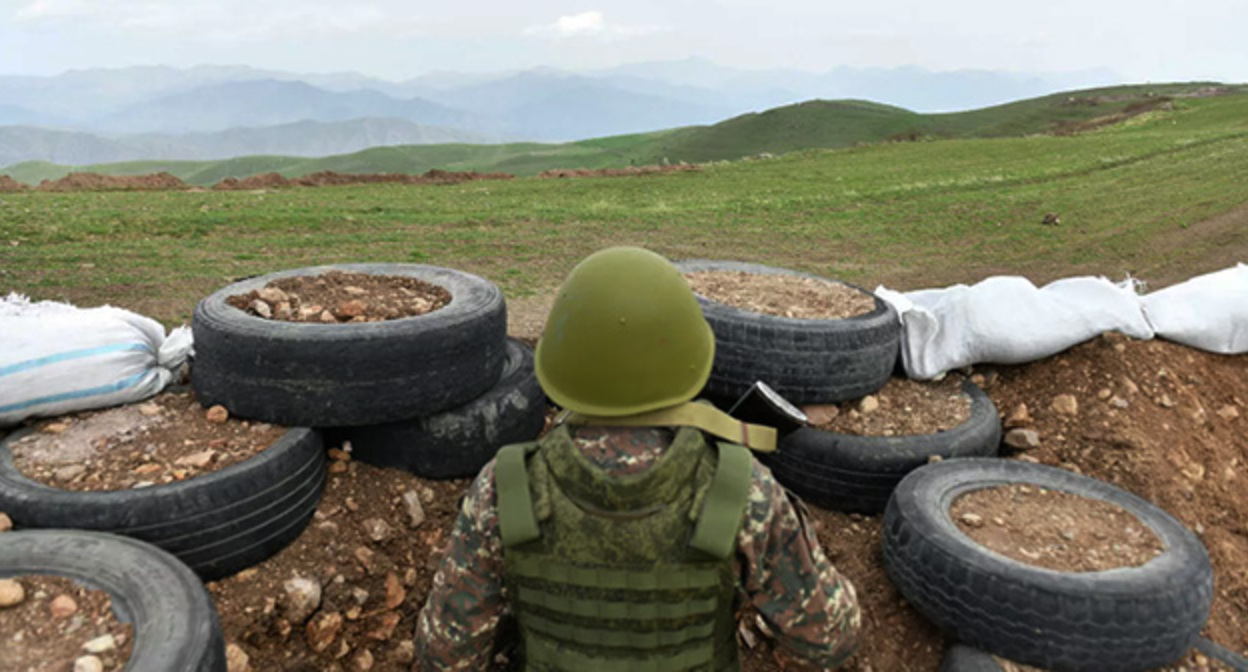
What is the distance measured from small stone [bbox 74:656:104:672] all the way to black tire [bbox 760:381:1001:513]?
3.27 m

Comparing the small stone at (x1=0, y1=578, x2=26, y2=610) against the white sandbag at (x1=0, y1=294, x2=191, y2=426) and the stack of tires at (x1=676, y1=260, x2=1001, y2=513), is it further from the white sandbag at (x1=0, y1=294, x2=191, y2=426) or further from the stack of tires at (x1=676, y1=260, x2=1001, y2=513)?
the stack of tires at (x1=676, y1=260, x2=1001, y2=513)

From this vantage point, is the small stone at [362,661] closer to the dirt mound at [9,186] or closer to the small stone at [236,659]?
the small stone at [236,659]

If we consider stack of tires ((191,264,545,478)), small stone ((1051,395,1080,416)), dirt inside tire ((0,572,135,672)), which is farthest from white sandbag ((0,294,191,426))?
small stone ((1051,395,1080,416))

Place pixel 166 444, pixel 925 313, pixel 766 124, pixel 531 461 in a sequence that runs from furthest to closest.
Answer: pixel 766 124 < pixel 925 313 < pixel 166 444 < pixel 531 461

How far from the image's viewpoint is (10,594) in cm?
279

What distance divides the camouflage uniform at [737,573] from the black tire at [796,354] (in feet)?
7.00

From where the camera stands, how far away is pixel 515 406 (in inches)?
179

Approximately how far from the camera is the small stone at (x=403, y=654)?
12.3 ft

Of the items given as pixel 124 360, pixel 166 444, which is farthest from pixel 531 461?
pixel 124 360

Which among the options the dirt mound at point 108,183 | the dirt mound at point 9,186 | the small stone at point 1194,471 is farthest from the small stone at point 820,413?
the dirt mound at point 9,186

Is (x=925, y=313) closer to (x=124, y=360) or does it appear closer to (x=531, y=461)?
(x=531, y=461)

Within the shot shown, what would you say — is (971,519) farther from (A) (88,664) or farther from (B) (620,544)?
(A) (88,664)

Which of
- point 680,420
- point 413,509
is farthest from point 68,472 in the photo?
point 680,420

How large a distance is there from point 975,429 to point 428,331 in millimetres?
3257
